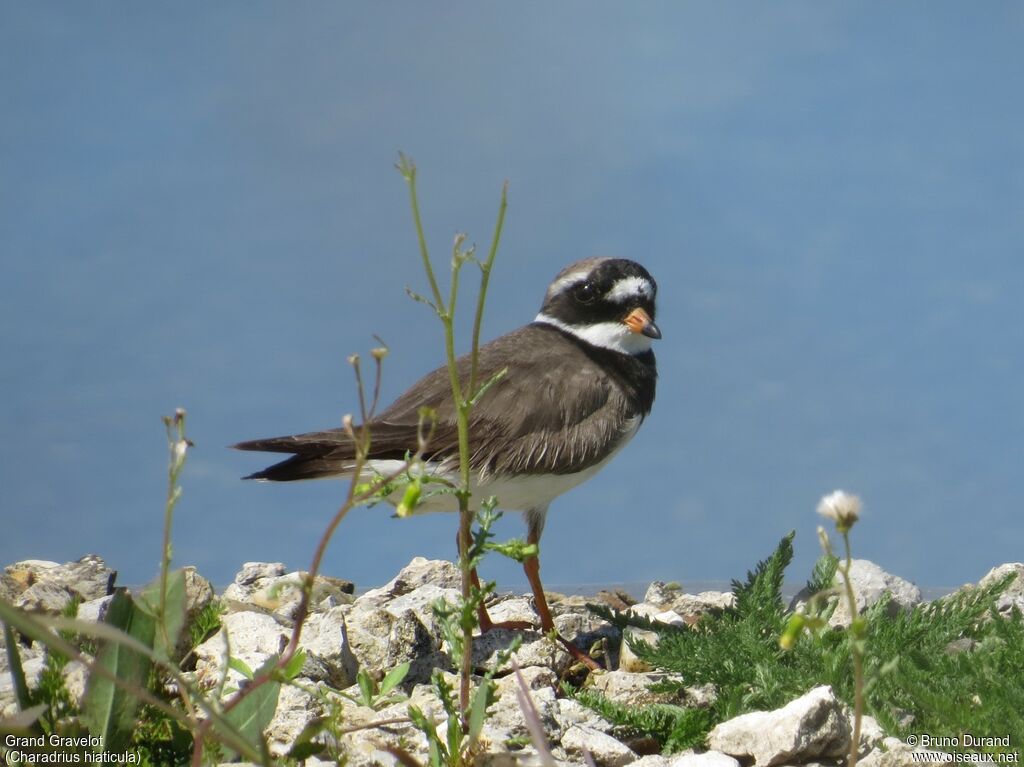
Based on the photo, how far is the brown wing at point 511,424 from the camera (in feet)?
20.8

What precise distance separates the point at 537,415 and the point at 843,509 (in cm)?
405

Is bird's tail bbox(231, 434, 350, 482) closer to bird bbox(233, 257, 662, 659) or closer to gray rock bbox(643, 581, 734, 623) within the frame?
bird bbox(233, 257, 662, 659)

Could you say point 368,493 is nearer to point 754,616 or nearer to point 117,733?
point 117,733

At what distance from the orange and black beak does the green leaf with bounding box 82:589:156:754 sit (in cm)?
440

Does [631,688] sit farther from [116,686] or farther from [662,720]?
[116,686]

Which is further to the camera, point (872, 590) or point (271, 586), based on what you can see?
point (271, 586)

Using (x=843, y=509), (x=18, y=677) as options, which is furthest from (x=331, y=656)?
(x=843, y=509)

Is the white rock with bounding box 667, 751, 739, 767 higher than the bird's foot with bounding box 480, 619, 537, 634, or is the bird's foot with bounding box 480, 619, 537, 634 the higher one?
the bird's foot with bounding box 480, 619, 537, 634

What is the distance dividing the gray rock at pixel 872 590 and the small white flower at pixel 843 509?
3744mm

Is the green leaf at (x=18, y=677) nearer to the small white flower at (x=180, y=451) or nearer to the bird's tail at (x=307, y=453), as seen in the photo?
the small white flower at (x=180, y=451)

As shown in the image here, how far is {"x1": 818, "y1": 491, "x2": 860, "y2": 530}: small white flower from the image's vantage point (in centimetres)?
259

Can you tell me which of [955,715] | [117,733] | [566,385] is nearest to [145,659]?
[117,733]

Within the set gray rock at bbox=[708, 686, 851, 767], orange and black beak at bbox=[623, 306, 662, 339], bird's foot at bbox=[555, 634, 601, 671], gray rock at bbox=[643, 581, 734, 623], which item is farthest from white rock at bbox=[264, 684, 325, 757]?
orange and black beak at bbox=[623, 306, 662, 339]

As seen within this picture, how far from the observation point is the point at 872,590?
21.2ft
